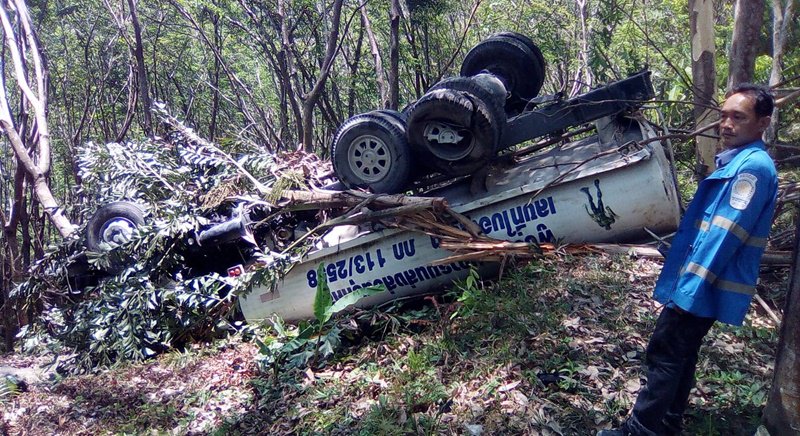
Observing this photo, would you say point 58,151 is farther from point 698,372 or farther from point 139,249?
point 698,372

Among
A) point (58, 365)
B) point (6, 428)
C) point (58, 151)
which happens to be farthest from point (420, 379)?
point (58, 151)

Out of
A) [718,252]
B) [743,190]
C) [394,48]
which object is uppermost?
[394,48]

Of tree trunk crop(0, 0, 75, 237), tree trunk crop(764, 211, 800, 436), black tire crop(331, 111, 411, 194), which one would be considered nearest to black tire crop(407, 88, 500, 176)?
black tire crop(331, 111, 411, 194)

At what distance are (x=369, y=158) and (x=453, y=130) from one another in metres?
0.84

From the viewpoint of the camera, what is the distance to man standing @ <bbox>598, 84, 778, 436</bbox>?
2.79 meters

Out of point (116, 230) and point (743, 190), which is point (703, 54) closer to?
point (743, 190)

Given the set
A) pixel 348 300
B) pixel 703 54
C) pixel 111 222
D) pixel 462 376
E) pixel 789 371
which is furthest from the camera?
pixel 111 222

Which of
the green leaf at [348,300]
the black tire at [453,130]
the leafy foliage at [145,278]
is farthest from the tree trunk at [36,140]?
the black tire at [453,130]

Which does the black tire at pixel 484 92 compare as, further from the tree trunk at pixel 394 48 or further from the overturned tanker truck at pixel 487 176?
the tree trunk at pixel 394 48

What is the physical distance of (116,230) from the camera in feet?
20.3

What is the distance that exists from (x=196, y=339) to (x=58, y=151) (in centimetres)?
1426

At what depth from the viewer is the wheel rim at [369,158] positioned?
552 centimetres

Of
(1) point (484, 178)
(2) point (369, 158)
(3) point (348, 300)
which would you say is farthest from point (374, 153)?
(3) point (348, 300)

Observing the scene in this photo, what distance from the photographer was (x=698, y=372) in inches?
150
